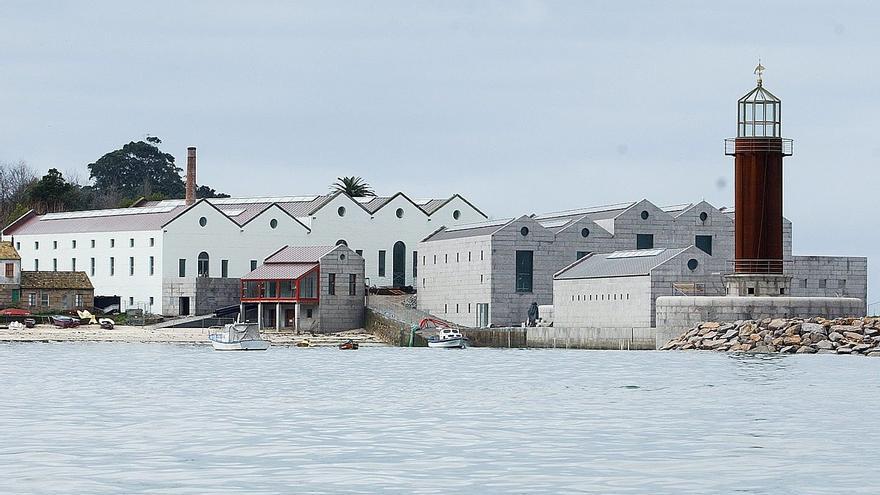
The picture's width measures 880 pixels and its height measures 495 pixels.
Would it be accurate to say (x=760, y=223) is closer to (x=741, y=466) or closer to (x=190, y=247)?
(x=190, y=247)

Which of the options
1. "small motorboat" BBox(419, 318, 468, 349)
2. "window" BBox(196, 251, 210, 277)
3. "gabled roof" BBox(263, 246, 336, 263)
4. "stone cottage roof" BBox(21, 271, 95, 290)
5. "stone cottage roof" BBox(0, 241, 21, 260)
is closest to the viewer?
"small motorboat" BBox(419, 318, 468, 349)

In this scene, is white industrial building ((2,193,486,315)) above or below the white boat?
above

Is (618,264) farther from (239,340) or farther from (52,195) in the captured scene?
(52,195)

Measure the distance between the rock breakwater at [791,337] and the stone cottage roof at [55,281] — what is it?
4364 cm

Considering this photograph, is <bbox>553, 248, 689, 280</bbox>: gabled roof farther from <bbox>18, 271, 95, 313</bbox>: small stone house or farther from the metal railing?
<bbox>18, 271, 95, 313</bbox>: small stone house

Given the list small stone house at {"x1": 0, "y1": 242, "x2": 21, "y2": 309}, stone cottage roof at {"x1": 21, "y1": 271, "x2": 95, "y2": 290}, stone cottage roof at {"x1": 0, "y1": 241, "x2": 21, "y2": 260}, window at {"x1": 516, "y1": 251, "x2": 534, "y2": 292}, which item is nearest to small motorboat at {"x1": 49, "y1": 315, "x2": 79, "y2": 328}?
small stone house at {"x1": 0, "y1": 242, "x2": 21, "y2": 309}

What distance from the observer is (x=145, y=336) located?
9469cm

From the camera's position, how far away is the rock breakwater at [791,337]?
2995 inches

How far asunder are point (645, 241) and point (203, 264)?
1135 inches

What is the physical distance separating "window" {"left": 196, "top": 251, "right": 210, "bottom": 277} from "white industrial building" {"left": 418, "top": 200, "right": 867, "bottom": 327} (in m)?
14.9

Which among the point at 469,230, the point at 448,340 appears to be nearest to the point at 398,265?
the point at 469,230

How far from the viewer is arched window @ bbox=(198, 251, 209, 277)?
4279 inches

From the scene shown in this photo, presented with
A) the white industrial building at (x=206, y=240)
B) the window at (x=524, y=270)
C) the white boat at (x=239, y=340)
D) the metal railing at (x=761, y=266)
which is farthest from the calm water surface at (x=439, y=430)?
the white industrial building at (x=206, y=240)

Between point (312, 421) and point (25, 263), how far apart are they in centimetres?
8866
